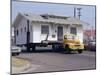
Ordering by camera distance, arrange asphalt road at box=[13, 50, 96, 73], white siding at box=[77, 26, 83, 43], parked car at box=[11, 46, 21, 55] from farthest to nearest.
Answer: white siding at box=[77, 26, 83, 43] < asphalt road at box=[13, 50, 96, 73] < parked car at box=[11, 46, 21, 55]

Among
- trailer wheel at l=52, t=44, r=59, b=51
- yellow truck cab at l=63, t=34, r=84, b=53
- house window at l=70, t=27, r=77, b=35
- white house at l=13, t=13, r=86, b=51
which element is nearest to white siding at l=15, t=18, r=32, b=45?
white house at l=13, t=13, r=86, b=51

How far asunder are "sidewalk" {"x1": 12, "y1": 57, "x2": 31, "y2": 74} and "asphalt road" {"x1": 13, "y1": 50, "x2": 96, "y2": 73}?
0.16 ft

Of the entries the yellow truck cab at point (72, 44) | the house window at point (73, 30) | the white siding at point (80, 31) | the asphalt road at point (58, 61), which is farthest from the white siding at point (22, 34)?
the white siding at point (80, 31)

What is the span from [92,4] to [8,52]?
158 centimetres

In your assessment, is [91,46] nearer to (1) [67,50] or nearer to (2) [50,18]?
(1) [67,50]

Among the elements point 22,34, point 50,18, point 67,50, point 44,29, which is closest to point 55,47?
point 67,50

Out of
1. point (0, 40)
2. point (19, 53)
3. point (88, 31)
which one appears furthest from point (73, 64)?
point (0, 40)

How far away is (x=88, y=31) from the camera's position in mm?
3859

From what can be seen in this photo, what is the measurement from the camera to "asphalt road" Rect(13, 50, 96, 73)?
355 cm

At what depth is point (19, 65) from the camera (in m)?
3.45

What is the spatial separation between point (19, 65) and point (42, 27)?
0.66 metres

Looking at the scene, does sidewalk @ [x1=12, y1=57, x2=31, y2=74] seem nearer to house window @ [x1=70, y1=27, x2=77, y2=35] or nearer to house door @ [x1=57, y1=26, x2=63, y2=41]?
house door @ [x1=57, y1=26, x2=63, y2=41]

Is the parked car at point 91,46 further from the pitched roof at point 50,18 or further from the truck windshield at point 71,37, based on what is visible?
the pitched roof at point 50,18

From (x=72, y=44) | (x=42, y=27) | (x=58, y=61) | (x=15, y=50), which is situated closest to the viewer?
(x=15, y=50)
